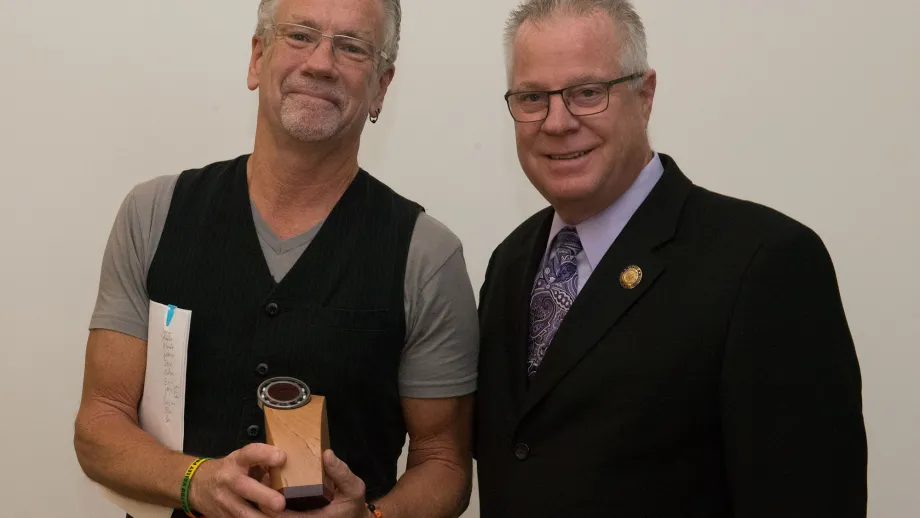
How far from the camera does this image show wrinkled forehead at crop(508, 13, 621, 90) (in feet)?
6.46

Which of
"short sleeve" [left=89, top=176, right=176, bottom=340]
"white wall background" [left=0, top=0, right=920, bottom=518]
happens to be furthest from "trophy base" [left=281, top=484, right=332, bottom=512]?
"white wall background" [left=0, top=0, right=920, bottom=518]

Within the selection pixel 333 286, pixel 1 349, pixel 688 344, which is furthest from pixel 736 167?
pixel 1 349

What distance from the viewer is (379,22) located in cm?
A: 210

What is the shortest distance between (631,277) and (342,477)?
2.18 ft

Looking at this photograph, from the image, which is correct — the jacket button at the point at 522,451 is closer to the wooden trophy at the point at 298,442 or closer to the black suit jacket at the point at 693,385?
the black suit jacket at the point at 693,385

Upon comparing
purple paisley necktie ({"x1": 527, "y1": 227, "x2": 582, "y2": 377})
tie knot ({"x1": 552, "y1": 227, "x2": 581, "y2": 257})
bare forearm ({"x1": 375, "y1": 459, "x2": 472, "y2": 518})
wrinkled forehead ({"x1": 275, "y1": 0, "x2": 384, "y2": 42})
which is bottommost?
bare forearm ({"x1": 375, "y1": 459, "x2": 472, "y2": 518})

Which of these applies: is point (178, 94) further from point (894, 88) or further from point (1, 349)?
point (894, 88)

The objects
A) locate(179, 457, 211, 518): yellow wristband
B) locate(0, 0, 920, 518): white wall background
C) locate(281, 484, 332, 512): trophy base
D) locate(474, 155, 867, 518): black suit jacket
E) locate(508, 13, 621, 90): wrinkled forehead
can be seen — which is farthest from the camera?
locate(0, 0, 920, 518): white wall background

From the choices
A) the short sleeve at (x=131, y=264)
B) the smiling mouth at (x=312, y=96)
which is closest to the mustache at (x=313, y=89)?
A: the smiling mouth at (x=312, y=96)

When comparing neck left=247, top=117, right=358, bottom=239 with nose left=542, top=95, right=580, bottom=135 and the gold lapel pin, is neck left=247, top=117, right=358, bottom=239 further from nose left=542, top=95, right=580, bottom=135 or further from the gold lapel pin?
the gold lapel pin

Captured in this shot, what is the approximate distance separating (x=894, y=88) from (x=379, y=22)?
5.22 feet

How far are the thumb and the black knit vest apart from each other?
0.30m

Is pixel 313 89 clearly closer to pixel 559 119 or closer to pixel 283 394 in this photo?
pixel 559 119

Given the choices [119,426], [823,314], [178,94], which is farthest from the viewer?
[178,94]
